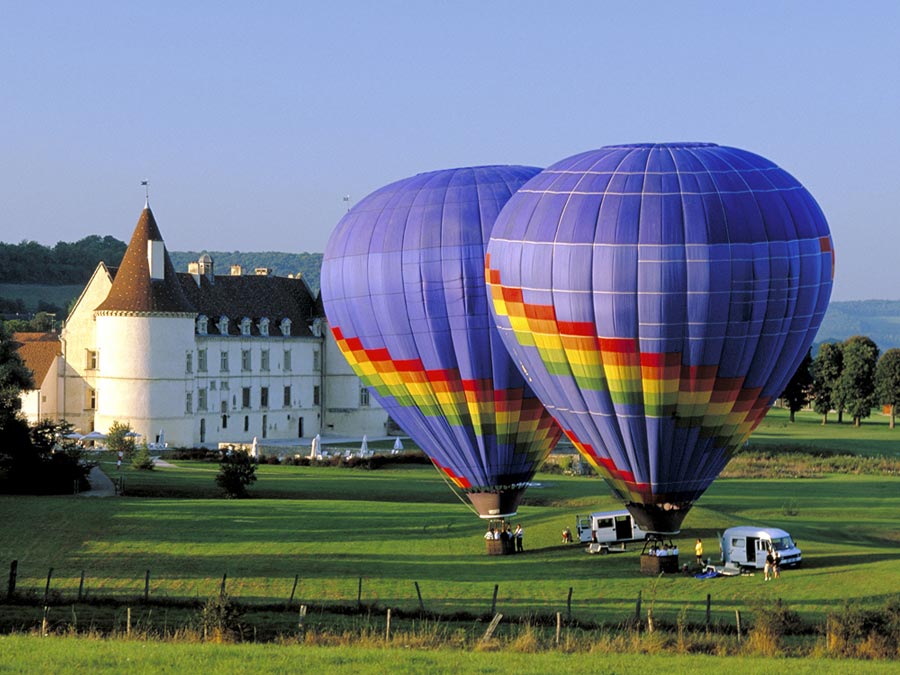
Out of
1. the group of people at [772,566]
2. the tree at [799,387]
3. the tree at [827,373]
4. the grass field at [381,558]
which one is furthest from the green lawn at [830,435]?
the group of people at [772,566]

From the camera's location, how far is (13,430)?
57.1 m

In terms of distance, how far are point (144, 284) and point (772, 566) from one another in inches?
1839

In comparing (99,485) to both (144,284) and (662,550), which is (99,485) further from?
(662,550)

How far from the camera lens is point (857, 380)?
12294 centimetres

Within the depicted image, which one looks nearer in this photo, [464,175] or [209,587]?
[209,587]

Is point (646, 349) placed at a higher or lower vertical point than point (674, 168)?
lower

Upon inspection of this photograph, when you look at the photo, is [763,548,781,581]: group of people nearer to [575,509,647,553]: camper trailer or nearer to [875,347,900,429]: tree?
[575,509,647,553]: camper trailer

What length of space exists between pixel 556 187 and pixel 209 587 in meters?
13.0

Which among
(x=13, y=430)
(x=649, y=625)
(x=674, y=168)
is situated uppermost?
(x=674, y=168)

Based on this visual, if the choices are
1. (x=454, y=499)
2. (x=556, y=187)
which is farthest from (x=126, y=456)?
(x=556, y=187)

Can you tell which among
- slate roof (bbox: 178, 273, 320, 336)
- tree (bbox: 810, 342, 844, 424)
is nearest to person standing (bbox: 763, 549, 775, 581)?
slate roof (bbox: 178, 273, 320, 336)

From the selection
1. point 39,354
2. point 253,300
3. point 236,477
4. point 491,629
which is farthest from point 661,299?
point 253,300

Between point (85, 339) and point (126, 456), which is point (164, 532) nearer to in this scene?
Answer: point (126, 456)

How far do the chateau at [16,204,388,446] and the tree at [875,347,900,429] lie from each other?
46741 millimetres
